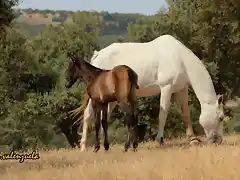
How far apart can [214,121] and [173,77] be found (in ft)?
5.79

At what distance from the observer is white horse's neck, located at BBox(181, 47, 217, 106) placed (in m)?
14.3

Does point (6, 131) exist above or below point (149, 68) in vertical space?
below

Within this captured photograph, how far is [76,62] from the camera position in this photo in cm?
1333

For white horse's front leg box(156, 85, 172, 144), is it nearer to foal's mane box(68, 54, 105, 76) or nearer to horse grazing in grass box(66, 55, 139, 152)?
horse grazing in grass box(66, 55, 139, 152)

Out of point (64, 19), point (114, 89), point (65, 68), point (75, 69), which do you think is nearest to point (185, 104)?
point (114, 89)

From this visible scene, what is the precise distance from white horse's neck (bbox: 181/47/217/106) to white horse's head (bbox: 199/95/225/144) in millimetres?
311

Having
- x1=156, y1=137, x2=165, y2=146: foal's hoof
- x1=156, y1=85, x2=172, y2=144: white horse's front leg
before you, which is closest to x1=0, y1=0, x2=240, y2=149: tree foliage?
x1=156, y1=85, x2=172, y2=144: white horse's front leg

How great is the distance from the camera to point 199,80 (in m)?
14.4

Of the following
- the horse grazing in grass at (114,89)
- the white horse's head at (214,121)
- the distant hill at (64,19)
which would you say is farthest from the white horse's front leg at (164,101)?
the distant hill at (64,19)

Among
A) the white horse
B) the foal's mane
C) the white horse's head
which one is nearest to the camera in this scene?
the foal's mane

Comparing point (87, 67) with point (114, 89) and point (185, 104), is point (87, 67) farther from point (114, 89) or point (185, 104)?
point (185, 104)

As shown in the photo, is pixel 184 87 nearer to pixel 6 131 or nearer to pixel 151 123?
pixel 151 123

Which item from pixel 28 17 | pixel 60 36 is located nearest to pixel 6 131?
pixel 60 36

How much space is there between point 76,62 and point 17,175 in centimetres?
565
